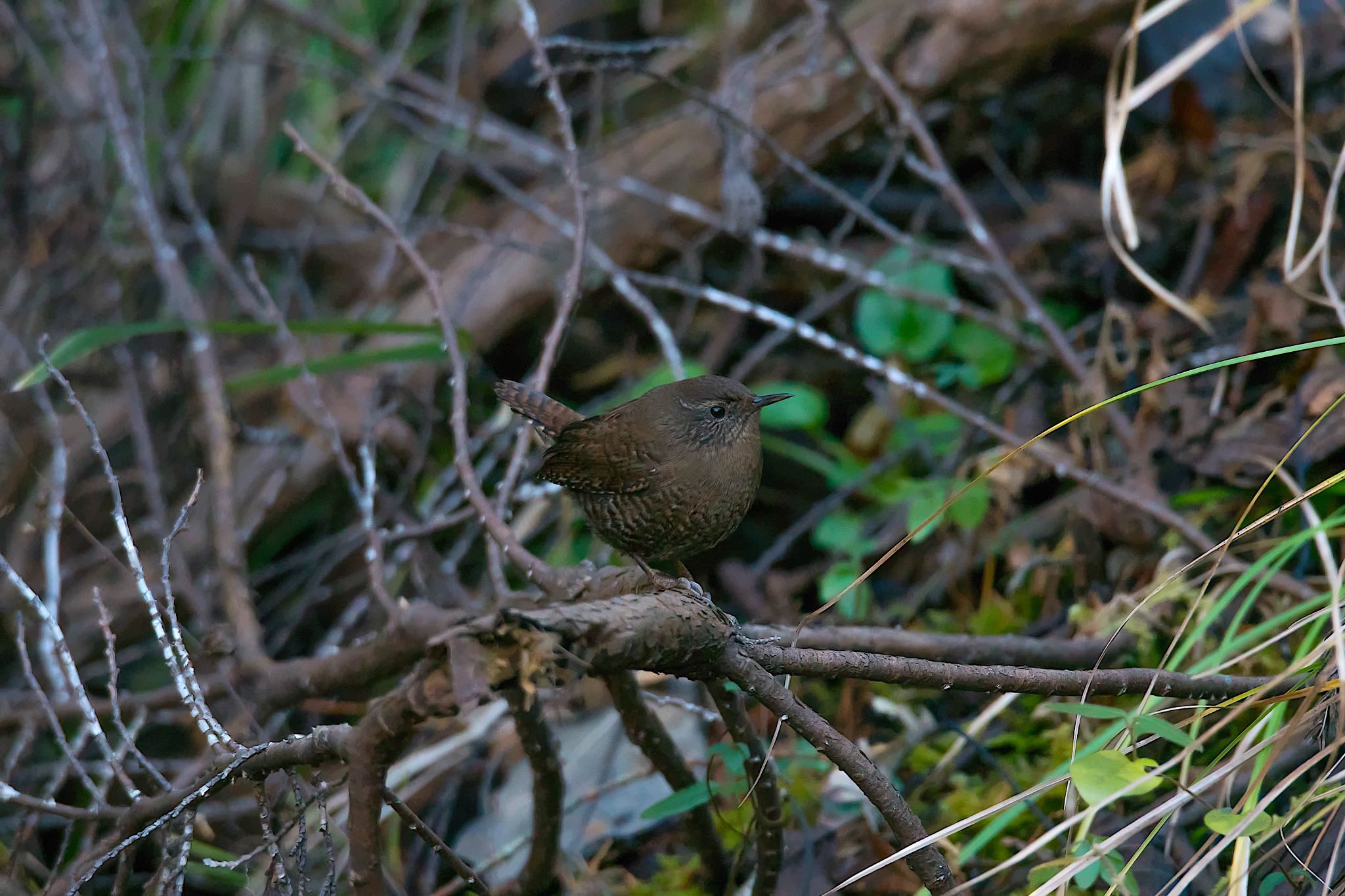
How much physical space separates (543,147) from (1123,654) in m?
3.17

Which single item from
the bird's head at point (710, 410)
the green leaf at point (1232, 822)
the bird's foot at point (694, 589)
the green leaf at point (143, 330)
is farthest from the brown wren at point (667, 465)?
the green leaf at point (1232, 822)

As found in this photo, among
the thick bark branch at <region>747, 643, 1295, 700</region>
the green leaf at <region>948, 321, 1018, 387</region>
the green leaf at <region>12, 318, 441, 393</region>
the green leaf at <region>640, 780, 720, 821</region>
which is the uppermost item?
the green leaf at <region>12, 318, 441, 393</region>

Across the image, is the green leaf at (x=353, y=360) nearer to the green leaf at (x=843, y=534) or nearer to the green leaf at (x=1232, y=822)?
the green leaf at (x=843, y=534)

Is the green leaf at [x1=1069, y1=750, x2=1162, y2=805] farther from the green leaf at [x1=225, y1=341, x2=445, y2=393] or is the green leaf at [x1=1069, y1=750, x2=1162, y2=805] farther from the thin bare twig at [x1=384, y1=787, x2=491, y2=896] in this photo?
the green leaf at [x1=225, y1=341, x2=445, y2=393]

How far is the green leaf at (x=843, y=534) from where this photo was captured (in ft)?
12.1

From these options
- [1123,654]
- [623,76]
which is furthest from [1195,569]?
[623,76]

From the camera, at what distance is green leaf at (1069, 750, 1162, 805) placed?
159cm

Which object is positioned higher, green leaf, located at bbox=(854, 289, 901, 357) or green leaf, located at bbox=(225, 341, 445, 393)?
green leaf, located at bbox=(225, 341, 445, 393)

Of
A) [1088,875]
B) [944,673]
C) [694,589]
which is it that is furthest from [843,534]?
[1088,875]

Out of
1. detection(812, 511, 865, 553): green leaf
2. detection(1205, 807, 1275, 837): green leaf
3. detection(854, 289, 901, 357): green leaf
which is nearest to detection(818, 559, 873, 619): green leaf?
detection(812, 511, 865, 553): green leaf

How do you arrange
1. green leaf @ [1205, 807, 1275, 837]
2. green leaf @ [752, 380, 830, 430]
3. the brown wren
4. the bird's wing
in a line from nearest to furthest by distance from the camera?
green leaf @ [1205, 807, 1275, 837], the brown wren, the bird's wing, green leaf @ [752, 380, 830, 430]

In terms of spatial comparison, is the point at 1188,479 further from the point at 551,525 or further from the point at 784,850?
the point at 551,525

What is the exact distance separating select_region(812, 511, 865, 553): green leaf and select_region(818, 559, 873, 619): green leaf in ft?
0.17

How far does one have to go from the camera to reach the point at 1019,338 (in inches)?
150
